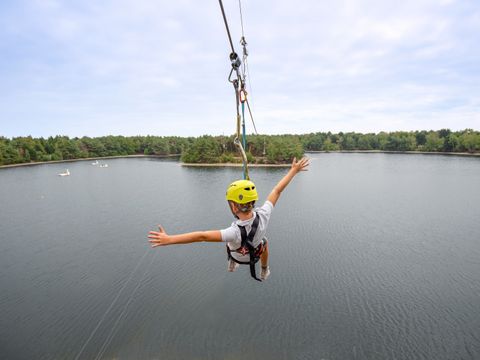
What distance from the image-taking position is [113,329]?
16766 millimetres

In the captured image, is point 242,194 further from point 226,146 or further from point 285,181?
point 226,146

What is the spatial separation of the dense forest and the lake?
58262 mm

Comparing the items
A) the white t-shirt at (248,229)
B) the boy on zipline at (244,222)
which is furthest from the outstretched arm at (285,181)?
the white t-shirt at (248,229)

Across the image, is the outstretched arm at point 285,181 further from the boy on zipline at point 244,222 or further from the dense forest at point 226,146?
the dense forest at point 226,146

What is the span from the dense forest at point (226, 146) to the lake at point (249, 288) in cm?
5826

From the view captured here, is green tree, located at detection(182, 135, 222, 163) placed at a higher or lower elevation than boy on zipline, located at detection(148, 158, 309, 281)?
lower

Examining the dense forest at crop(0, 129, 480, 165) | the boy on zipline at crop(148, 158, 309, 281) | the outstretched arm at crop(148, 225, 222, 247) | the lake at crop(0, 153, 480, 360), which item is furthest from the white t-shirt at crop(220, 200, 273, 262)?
the dense forest at crop(0, 129, 480, 165)

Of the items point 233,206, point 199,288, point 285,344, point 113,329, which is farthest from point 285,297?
point 233,206

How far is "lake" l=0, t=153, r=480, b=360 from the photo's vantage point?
15.5 metres

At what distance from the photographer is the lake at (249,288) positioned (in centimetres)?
1552

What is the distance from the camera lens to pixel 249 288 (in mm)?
20328

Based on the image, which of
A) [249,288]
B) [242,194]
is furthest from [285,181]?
[249,288]

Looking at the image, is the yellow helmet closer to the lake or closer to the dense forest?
the lake

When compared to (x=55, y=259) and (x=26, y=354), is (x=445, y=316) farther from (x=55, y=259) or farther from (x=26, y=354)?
(x=55, y=259)
